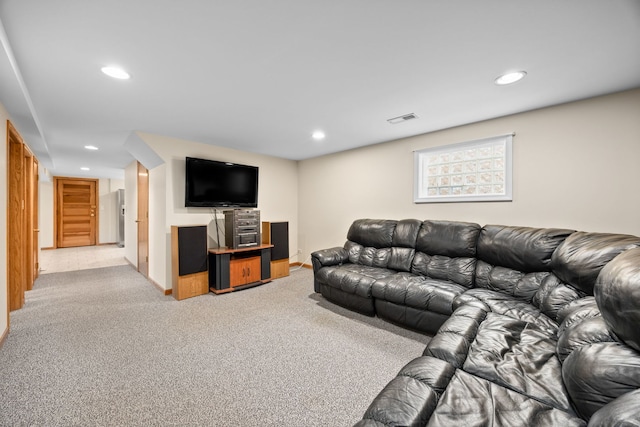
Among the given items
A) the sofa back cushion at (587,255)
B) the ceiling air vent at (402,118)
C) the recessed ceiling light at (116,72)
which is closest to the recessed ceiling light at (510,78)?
the ceiling air vent at (402,118)

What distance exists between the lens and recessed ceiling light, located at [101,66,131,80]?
6.58 feet

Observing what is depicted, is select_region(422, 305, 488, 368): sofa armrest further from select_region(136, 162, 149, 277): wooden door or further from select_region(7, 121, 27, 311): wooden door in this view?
select_region(136, 162, 149, 277): wooden door

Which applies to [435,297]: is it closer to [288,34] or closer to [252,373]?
[252,373]

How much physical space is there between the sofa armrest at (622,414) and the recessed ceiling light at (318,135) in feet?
11.3

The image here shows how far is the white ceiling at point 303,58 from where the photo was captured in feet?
4.75

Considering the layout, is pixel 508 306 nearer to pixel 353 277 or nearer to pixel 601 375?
pixel 601 375

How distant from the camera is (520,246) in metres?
2.57

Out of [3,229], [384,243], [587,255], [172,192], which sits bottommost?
[384,243]

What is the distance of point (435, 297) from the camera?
2.49m

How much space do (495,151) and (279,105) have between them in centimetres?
263

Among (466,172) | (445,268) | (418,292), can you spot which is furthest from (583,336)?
(466,172)

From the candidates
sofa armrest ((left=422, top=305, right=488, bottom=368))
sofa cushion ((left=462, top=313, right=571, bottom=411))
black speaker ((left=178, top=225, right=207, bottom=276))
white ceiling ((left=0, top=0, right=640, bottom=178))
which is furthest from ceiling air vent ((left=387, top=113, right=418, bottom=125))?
black speaker ((left=178, top=225, right=207, bottom=276))

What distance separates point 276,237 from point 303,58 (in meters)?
3.32

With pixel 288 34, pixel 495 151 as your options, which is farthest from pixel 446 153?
pixel 288 34
